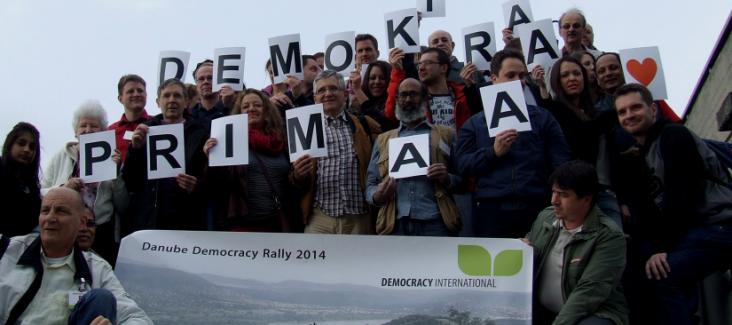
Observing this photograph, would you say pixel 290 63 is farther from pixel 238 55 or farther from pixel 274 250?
pixel 274 250

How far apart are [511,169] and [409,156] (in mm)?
787

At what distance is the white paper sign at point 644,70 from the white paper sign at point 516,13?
7.72ft

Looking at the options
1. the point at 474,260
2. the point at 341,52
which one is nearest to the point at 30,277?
the point at 474,260

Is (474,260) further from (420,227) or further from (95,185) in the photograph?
(95,185)

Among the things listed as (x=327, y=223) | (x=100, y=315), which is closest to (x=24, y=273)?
(x=100, y=315)

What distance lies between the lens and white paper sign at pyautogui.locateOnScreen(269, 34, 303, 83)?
9.84 m

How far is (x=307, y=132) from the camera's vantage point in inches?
307

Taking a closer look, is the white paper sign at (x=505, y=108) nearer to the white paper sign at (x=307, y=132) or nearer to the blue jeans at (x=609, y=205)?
the blue jeans at (x=609, y=205)

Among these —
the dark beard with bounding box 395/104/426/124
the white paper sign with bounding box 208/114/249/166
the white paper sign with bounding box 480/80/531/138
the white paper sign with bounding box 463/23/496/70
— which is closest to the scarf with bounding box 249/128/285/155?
the white paper sign with bounding box 208/114/249/166

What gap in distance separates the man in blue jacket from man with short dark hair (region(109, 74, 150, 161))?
311cm

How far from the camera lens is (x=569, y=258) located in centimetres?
645

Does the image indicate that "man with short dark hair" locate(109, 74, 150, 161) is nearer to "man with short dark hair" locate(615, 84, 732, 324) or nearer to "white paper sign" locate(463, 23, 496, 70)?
"white paper sign" locate(463, 23, 496, 70)

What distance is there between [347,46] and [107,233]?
3407 mm

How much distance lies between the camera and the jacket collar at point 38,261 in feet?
20.0
